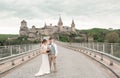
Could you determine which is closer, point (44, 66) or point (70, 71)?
point (44, 66)

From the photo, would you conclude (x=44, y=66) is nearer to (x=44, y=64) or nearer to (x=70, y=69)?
(x=44, y=64)

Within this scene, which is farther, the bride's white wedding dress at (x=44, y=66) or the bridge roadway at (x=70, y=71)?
the bride's white wedding dress at (x=44, y=66)

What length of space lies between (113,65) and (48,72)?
15.3ft

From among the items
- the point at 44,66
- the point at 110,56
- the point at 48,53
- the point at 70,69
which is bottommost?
the point at 70,69

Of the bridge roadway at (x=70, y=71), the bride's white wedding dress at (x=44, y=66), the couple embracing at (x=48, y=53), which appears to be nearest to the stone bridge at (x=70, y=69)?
the bridge roadway at (x=70, y=71)

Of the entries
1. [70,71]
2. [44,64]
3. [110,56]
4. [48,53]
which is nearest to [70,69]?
[70,71]

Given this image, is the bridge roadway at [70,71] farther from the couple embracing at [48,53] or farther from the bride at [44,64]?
the couple embracing at [48,53]

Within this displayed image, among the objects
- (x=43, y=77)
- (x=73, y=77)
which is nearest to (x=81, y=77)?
(x=73, y=77)

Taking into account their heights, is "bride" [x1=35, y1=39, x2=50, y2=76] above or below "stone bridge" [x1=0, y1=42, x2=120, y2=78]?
above

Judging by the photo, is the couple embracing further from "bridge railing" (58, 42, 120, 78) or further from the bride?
"bridge railing" (58, 42, 120, 78)

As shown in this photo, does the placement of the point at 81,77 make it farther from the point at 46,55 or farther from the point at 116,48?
the point at 116,48

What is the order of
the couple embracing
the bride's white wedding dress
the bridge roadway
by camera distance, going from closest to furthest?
the bridge roadway, the bride's white wedding dress, the couple embracing

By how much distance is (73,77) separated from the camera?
1444cm

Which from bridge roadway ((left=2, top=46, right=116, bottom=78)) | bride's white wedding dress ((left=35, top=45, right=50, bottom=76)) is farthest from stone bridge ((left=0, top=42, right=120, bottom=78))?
bride's white wedding dress ((left=35, top=45, right=50, bottom=76))
